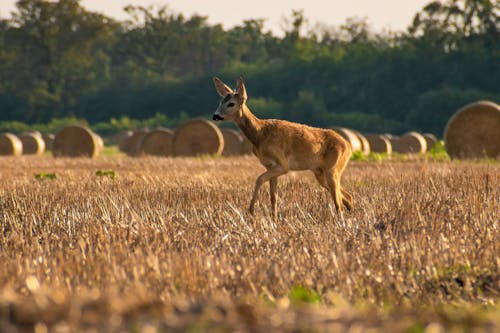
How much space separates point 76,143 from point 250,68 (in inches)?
1649

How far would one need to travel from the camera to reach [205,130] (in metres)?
27.9

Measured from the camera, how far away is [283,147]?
8.91 m

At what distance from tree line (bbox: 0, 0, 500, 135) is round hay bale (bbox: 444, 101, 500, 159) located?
33.2 m

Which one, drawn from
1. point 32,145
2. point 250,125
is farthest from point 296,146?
point 32,145

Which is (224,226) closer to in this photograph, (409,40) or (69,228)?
(69,228)

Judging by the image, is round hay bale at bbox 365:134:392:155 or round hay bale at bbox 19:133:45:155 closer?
round hay bale at bbox 365:134:392:155

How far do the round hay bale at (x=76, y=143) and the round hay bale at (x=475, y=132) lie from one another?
14289 millimetres

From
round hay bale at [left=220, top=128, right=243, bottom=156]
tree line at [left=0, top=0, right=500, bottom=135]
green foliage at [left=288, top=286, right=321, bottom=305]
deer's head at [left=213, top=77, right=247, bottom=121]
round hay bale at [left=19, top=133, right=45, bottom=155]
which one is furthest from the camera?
tree line at [left=0, top=0, right=500, bottom=135]

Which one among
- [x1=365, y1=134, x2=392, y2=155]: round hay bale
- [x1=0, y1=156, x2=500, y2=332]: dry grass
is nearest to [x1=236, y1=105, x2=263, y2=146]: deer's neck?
[x1=0, y1=156, x2=500, y2=332]: dry grass

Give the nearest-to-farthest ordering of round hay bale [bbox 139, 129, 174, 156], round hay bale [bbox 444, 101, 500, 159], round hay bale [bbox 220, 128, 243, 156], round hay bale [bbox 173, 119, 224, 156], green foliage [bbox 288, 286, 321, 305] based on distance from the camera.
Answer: green foliage [bbox 288, 286, 321, 305] → round hay bale [bbox 444, 101, 500, 159] → round hay bale [bbox 173, 119, 224, 156] → round hay bale [bbox 139, 129, 174, 156] → round hay bale [bbox 220, 128, 243, 156]

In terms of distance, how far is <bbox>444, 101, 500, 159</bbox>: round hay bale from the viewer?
68.2 feet

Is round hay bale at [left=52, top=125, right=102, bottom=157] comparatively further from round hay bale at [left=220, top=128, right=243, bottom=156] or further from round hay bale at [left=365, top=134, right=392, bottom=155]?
round hay bale at [left=365, top=134, right=392, bottom=155]

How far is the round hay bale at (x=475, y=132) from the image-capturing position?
20781 mm

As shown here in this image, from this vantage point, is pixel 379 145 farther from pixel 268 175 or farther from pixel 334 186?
pixel 268 175
